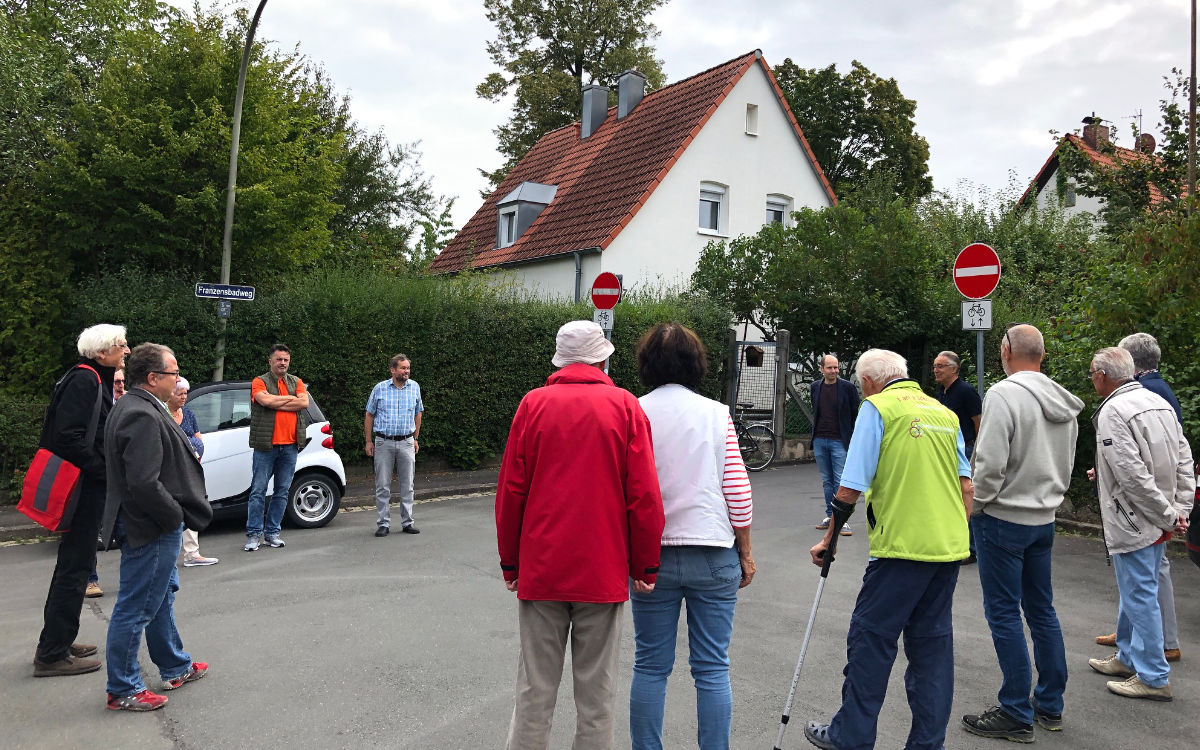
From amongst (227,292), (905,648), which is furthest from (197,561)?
(905,648)

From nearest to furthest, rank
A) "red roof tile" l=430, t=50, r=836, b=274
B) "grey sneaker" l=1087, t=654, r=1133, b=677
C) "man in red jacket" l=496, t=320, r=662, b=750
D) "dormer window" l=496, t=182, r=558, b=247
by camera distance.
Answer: "man in red jacket" l=496, t=320, r=662, b=750 → "grey sneaker" l=1087, t=654, r=1133, b=677 → "red roof tile" l=430, t=50, r=836, b=274 → "dormer window" l=496, t=182, r=558, b=247

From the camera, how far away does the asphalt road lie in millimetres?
4398

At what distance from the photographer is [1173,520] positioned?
5.04 m

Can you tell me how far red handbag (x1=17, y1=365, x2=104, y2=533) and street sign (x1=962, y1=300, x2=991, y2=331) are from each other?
24.9 feet

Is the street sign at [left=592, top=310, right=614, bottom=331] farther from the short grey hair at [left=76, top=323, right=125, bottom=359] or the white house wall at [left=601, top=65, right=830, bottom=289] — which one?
the short grey hair at [left=76, top=323, right=125, bottom=359]

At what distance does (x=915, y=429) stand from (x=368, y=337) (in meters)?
10.9

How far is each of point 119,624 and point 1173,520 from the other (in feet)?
19.1

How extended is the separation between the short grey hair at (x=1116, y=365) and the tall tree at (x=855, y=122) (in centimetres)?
3180

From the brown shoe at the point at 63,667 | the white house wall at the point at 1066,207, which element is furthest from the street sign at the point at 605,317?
the white house wall at the point at 1066,207

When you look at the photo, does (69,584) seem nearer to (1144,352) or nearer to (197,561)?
(197,561)

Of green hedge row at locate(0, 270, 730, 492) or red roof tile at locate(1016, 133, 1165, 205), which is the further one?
red roof tile at locate(1016, 133, 1165, 205)

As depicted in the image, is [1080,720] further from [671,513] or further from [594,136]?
[594,136]

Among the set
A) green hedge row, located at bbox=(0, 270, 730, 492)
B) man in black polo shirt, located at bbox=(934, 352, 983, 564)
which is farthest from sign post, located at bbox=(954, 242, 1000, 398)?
green hedge row, located at bbox=(0, 270, 730, 492)

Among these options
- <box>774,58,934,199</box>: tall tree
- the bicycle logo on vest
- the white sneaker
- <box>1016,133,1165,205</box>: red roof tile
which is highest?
<box>774,58,934,199</box>: tall tree
